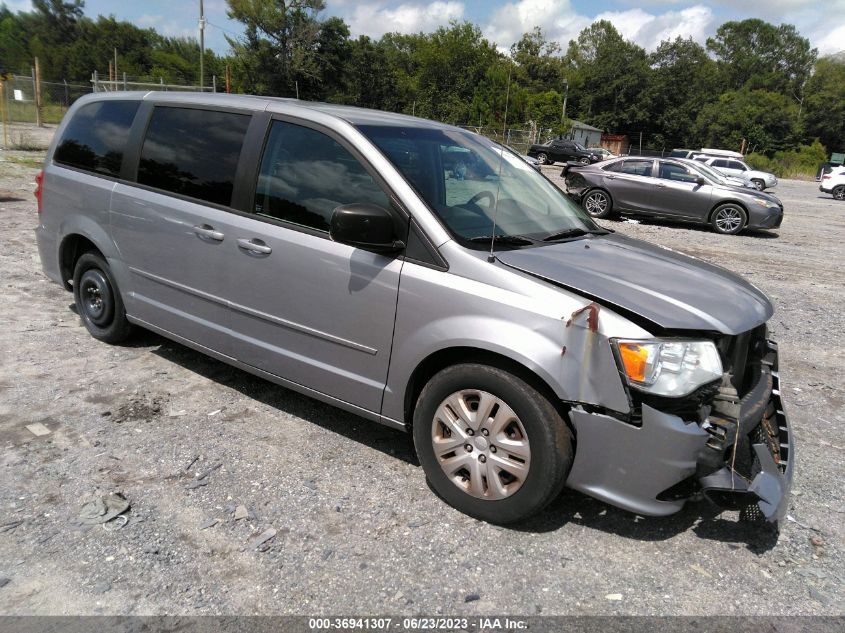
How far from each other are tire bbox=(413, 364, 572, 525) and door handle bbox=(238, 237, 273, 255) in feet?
4.10

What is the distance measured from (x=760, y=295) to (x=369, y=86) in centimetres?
6569

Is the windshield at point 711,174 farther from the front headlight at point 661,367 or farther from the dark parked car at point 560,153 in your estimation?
the dark parked car at point 560,153

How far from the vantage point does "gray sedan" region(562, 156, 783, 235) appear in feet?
45.8

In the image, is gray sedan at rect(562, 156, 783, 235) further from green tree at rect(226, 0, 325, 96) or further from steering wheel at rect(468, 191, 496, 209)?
green tree at rect(226, 0, 325, 96)

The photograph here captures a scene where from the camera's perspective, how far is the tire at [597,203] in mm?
15055

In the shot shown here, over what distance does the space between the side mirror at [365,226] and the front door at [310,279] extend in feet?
0.39

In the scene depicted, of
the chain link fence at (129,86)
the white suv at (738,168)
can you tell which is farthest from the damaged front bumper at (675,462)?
the white suv at (738,168)

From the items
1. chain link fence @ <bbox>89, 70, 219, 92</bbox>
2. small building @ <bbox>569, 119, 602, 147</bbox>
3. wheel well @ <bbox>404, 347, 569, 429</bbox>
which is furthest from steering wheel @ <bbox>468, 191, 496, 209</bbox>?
small building @ <bbox>569, 119, 602, 147</bbox>

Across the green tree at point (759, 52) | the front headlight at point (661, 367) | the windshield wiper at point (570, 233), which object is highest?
the green tree at point (759, 52)

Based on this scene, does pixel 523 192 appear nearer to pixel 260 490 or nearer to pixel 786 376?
pixel 260 490

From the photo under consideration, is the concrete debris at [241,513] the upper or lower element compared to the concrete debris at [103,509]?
upper

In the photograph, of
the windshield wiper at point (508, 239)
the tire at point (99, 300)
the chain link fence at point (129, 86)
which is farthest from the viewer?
the chain link fence at point (129, 86)

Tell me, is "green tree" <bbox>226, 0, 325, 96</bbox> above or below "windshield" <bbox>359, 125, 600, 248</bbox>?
above

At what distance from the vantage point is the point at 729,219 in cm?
1416
